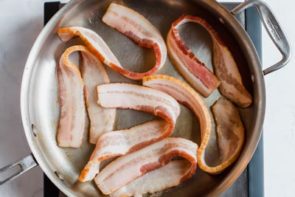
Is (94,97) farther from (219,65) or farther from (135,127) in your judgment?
(219,65)

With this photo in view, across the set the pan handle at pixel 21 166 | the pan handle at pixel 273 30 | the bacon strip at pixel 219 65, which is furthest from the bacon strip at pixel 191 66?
the pan handle at pixel 21 166

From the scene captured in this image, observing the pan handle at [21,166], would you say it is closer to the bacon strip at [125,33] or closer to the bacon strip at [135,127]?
the bacon strip at [135,127]

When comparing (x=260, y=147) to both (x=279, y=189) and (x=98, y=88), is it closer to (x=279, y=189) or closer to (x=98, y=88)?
(x=279, y=189)

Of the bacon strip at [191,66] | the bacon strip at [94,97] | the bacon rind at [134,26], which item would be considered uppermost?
the bacon rind at [134,26]

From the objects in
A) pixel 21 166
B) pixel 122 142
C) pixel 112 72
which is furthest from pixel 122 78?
pixel 21 166

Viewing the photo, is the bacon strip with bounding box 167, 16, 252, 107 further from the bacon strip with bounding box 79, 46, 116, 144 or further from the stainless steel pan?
the bacon strip with bounding box 79, 46, 116, 144

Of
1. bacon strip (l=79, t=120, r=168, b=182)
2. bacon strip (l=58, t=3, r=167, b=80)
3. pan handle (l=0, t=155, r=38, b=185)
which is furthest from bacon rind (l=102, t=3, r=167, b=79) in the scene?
pan handle (l=0, t=155, r=38, b=185)
